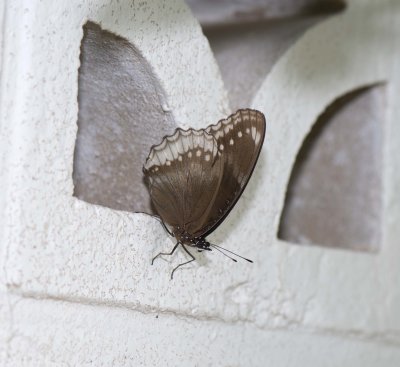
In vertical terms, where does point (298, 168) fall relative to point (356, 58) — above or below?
below

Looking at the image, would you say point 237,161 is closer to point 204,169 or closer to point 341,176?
point 204,169

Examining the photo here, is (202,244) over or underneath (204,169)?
underneath

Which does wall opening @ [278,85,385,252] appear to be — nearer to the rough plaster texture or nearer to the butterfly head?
the rough plaster texture

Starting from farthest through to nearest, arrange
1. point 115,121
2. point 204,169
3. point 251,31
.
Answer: point 251,31 → point 115,121 → point 204,169

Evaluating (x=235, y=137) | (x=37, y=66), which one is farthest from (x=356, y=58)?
(x=37, y=66)

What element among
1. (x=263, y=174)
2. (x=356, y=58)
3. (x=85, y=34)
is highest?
(x=356, y=58)

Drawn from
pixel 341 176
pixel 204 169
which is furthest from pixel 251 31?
pixel 204 169

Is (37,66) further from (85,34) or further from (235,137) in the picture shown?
(235,137)
